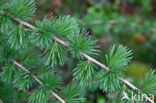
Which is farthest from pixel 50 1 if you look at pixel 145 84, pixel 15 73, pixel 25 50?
pixel 145 84

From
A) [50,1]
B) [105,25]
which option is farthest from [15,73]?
[50,1]

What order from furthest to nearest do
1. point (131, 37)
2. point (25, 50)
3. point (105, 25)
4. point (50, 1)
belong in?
point (131, 37)
point (50, 1)
point (105, 25)
point (25, 50)

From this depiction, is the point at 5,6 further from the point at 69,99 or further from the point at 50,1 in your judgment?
the point at 50,1

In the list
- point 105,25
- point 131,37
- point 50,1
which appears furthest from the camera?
point 131,37

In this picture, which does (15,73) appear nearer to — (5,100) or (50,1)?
(5,100)

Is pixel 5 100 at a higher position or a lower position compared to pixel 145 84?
lower

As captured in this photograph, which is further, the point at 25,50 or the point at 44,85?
the point at 25,50

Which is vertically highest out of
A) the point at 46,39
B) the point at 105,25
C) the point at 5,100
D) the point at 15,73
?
the point at 105,25
